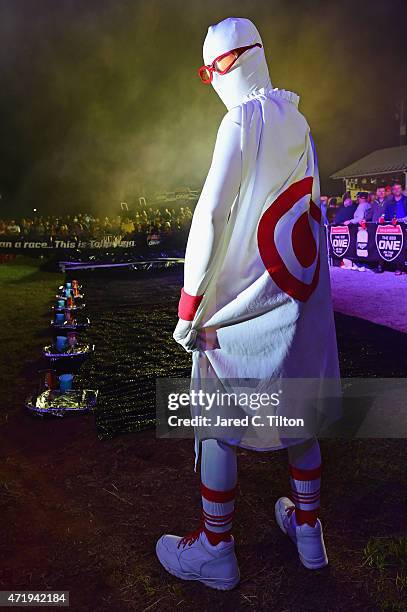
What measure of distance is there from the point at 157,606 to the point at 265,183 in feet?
5.60

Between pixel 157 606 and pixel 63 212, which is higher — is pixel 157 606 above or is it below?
below

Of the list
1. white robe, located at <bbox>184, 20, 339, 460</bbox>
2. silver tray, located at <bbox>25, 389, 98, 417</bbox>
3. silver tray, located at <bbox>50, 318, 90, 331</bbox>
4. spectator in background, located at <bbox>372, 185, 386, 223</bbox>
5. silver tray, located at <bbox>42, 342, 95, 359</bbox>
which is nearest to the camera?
white robe, located at <bbox>184, 20, 339, 460</bbox>

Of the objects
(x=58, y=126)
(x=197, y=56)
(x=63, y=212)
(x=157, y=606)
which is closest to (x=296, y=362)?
(x=157, y=606)

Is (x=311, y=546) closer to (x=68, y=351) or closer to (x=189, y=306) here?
(x=189, y=306)

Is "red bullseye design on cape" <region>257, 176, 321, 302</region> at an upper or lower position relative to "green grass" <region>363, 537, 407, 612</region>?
upper

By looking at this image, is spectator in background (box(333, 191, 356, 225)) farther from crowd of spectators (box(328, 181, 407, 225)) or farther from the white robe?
the white robe

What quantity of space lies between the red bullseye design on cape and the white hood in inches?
16.9

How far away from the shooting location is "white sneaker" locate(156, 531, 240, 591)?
205 centimetres

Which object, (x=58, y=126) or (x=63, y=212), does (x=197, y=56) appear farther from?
(x=63, y=212)

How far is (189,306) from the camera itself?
74.6 inches

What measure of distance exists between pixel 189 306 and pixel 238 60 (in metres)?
0.98

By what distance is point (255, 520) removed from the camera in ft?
8.21

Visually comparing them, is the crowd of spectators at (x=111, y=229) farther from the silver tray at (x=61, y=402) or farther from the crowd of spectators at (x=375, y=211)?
the silver tray at (x=61, y=402)

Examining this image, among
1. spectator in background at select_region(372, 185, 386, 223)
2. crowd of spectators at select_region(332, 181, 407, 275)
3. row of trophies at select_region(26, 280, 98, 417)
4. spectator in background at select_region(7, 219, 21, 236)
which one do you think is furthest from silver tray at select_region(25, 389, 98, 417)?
spectator in background at select_region(7, 219, 21, 236)
